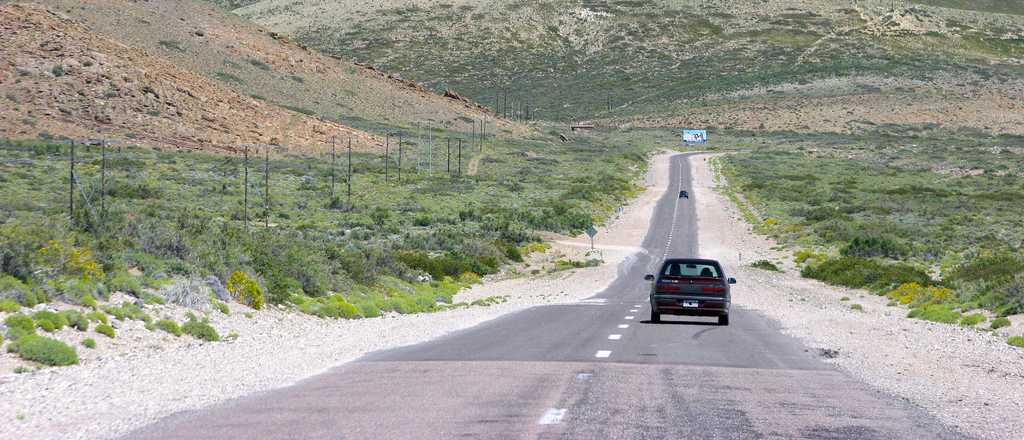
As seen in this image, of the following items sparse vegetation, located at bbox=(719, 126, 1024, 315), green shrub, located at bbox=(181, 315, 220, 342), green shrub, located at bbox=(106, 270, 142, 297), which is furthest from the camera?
sparse vegetation, located at bbox=(719, 126, 1024, 315)

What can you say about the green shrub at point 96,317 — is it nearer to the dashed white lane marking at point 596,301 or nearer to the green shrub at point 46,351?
the green shrub at point 46,351

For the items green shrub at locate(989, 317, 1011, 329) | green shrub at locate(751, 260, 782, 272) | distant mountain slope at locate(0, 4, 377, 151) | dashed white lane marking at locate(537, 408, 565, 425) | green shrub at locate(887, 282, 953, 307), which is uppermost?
distant mountain slope at locate(0, 4, 377, 151)

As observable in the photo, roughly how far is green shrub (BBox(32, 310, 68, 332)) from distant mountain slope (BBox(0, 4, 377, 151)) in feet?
221

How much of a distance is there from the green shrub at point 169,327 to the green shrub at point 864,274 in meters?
30.9

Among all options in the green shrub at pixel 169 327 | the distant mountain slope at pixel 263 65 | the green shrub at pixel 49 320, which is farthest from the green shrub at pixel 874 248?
the distant mountain slope at pixel 263 65

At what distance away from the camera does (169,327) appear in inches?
775

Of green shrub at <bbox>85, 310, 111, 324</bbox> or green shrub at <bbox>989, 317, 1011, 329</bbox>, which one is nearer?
green shrub at <bbox>85, 310, 111, 324</bbox>

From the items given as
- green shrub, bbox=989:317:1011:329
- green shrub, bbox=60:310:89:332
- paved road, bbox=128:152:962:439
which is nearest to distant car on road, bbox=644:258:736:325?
paved road, bbox=128:152:962:439

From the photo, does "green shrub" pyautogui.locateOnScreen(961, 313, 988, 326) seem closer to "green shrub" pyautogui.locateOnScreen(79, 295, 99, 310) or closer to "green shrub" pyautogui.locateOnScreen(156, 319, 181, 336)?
"green shrub" pyautogui.locateOnScreen(156, 319, 181, 336)

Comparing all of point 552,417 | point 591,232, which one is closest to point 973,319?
point 552,417

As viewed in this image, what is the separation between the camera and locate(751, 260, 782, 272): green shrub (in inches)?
2277

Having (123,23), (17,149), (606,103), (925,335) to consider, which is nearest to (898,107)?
(606,103)

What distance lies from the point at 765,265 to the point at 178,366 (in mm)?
46299

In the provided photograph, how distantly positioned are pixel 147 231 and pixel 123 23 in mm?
95548
